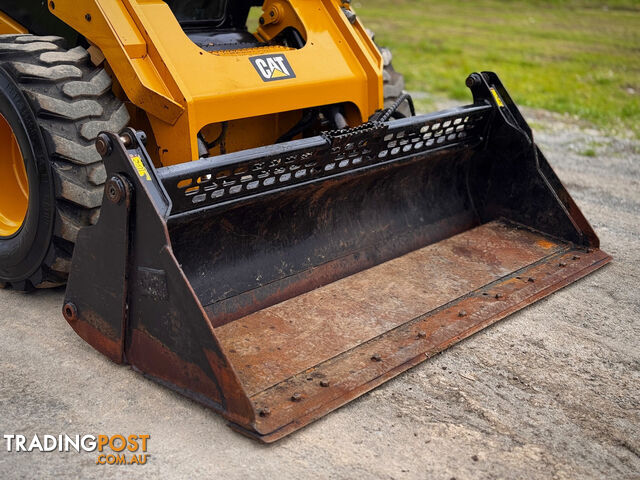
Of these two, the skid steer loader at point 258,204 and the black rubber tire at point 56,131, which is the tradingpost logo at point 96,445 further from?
the black rubber tire at point 56,131

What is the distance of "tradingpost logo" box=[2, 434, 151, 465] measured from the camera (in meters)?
2.78

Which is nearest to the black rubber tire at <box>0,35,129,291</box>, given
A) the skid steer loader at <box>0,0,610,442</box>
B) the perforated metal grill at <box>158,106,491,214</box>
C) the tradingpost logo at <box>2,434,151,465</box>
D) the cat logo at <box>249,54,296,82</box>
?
the skid steer loader at <box>0,0,610,442</box>

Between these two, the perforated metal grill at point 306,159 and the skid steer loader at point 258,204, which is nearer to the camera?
the skid steer loader at point 258,204

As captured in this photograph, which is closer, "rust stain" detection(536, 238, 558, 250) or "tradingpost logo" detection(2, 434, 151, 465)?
"tradingpost logo" detection(2, 434, 151, 465)

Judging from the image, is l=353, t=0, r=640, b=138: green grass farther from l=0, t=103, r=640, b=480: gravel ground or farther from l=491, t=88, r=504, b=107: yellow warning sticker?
l=0, t=103, r=640, b=480: gravel ground

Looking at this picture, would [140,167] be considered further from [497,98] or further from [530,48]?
[530,48]

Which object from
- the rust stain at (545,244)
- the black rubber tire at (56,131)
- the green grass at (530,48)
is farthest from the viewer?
the green grass at (530,48)

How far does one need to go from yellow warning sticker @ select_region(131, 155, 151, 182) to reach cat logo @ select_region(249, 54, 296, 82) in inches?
45.2

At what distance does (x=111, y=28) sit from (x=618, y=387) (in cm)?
271

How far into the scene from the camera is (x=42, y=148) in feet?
11.7

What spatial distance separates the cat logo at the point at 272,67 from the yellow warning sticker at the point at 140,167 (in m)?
1.15

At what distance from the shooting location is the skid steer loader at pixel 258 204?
10.0 feet

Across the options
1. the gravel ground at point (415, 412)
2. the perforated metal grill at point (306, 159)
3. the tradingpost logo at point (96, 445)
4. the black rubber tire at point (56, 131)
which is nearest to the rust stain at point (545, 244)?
the gravel ground at point (415, 412)

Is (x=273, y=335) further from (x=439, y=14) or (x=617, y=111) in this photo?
(x=439, y=14)
